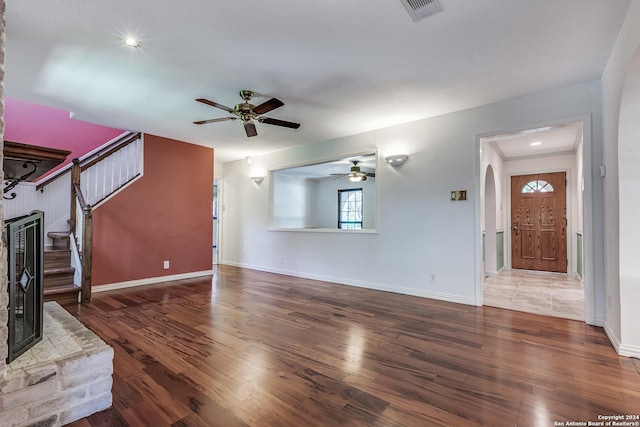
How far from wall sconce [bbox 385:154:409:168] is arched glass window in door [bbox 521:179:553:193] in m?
4.07

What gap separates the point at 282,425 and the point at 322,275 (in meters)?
3.88

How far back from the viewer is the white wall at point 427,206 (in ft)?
11.7

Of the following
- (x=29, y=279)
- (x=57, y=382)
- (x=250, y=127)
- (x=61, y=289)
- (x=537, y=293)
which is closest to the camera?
(x=57, y=382)

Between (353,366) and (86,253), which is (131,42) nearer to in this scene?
(86,253)

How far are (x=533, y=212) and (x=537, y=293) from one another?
279cm

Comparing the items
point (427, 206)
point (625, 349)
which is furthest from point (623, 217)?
point (427, 206)

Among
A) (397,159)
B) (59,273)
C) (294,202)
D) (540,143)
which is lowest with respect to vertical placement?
(59,273)

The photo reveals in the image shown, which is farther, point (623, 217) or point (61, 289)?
point (61, 289)

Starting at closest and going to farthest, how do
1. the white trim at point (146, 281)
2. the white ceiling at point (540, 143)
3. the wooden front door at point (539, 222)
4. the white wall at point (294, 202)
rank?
the white trim at point (146, 281) < the white ceiling at point (540, 143) < the wooden front door at point (539, 222) < the white wall at point (294, 202)

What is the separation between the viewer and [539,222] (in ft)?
21.7

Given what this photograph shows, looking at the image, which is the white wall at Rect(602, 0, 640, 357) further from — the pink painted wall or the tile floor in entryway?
the pink painted wall

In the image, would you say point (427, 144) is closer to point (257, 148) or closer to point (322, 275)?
point (322, 275)

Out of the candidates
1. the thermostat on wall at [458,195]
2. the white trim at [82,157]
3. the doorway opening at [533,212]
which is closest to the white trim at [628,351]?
the thermostat on wall at [458,195]

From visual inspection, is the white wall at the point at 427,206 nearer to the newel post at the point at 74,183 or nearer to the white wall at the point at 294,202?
the white wall at the point at 294,202
